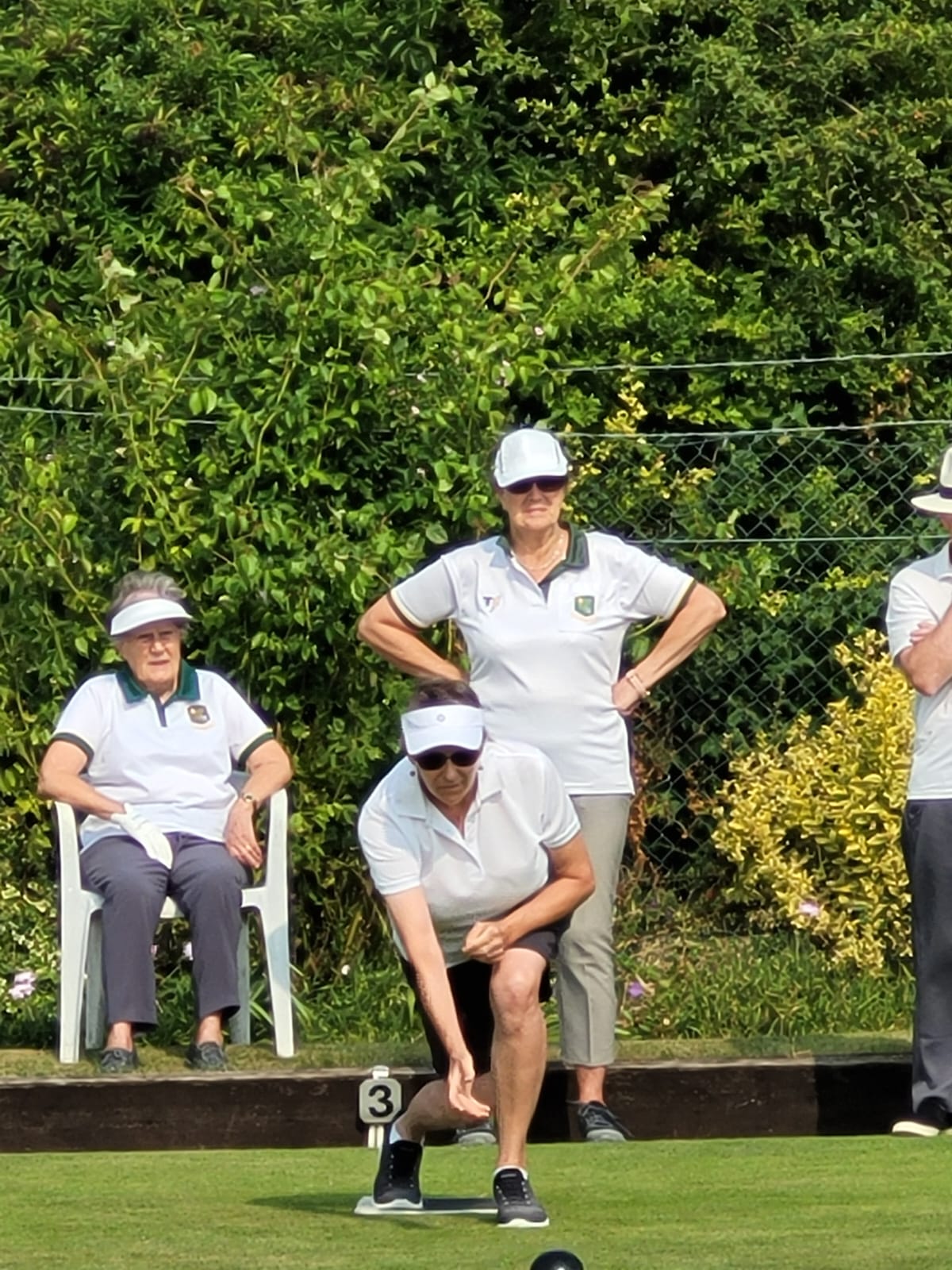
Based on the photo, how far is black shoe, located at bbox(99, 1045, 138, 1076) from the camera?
785 centimetres

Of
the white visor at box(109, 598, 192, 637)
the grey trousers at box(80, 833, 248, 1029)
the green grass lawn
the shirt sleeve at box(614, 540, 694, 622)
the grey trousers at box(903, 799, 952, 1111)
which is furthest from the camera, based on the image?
the white visor at box(109, 598, 192, 637)

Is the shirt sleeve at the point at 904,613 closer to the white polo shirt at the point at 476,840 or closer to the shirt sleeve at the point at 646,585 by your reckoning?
the shirt sleeve at the point at 646,585

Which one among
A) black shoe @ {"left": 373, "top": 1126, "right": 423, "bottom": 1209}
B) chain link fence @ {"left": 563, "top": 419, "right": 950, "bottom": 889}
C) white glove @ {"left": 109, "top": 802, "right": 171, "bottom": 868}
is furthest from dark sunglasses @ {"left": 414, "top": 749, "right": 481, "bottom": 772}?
chain link fence @ {"left": 563, "top": 419, "right": 950, "bottom": 889}

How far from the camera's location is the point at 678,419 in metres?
10.7

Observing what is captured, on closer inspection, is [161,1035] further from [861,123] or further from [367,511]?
[861,123]

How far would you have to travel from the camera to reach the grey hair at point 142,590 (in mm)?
8391

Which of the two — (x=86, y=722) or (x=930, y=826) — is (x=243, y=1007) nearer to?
(x=86, y=722)

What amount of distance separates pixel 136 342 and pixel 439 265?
1.60 meters

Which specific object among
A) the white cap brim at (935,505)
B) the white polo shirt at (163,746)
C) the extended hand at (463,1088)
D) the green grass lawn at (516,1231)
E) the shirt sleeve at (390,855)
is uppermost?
the white cap brim at (935,505)

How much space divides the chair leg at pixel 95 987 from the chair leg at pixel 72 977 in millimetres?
35

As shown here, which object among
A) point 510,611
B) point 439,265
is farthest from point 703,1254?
point 439,265

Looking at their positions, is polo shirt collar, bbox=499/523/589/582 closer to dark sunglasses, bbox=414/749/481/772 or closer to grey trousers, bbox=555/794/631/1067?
grey trousers, bbox=555/794/631/1067

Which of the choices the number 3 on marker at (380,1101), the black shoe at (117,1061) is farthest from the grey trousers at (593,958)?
the black shoe at (117,1061)

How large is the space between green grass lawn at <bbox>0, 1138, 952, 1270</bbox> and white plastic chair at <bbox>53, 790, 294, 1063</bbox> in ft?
2.72
